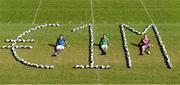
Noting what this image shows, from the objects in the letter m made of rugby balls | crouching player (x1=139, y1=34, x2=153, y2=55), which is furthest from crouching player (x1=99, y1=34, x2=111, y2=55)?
crouching player (x1=139, y1=34, x2=153, y2=55)

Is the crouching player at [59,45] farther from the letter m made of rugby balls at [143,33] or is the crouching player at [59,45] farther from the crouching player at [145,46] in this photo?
the crouching player at [145,46]

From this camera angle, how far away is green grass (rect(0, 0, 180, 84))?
3569 cm

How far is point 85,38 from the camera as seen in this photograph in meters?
45.1

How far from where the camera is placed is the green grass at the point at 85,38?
35.7 meters

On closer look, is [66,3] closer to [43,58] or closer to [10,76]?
[43,58]

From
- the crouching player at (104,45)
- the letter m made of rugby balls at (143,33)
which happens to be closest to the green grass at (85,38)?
the letter m made of rugby balls at (143,33)

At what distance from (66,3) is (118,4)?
7.75m

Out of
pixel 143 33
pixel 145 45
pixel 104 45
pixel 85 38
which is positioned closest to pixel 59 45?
pixel 104 45

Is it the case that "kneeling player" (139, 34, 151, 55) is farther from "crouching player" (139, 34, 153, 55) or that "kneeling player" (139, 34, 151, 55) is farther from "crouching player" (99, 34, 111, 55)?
"crouching player" (99, 34, 111, 55)

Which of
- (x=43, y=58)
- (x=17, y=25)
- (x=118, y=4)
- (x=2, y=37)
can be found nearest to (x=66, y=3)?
(x=118, y=4)

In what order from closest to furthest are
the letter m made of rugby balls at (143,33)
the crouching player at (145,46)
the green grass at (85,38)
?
the green grass at (85,38) < the letter m made of rugby balls at (143,33) < the crouching player at (145,46)

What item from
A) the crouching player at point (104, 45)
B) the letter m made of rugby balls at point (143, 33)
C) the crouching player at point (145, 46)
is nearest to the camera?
the letter m made of rugby balls at point (143, 33)

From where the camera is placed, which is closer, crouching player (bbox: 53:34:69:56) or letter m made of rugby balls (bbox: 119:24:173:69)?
letter m made of rugby balls (bbox: 119:24:173:69)

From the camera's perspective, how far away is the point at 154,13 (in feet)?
180
